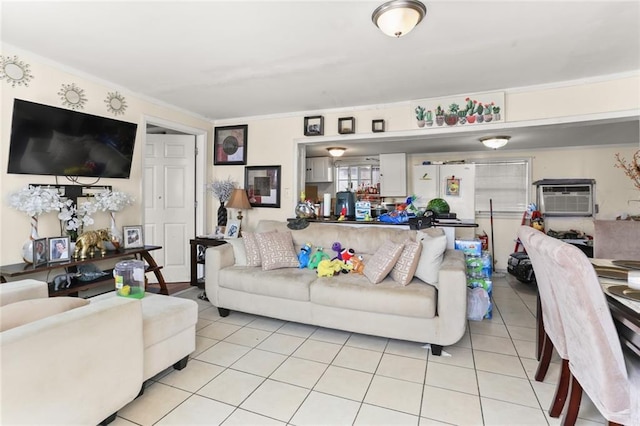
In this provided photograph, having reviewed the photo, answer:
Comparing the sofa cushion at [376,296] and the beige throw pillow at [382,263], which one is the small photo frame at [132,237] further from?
the beige throw pillow at [382,263]

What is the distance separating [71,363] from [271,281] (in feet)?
5.45

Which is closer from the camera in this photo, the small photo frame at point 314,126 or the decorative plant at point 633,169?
the decorative plant at point 633,169

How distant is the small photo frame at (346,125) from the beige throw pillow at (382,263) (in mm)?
1689

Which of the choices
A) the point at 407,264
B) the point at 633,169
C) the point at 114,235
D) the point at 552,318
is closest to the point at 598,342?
the point at 552,318

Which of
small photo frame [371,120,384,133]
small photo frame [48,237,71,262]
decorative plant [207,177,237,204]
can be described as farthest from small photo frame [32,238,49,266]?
small photo frame [371,120,384,133]

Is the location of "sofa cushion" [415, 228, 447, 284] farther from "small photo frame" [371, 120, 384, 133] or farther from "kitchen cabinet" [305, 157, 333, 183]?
"kitchen cabinet" [305, 157, 333, 183]

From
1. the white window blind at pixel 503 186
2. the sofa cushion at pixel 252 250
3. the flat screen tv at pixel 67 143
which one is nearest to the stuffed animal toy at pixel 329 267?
the sofa cushion at pixel 252 250

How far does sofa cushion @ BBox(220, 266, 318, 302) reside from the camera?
2801 millimetres

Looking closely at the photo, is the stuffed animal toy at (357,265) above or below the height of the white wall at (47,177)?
below

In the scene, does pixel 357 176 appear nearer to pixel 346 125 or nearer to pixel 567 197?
pixel 346 125

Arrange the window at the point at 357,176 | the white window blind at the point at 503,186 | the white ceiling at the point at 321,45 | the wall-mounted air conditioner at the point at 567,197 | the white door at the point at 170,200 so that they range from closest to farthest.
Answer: the white ceiling at the point at 321,45
the white door at the point at 170,200
the wall-mounted air conditioner at the point at 567,197
the white window blind at the point at 503,186
the window at the point at 357,176

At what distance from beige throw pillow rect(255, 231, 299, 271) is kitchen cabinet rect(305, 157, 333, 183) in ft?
11.1

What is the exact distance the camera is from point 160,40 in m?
2.32

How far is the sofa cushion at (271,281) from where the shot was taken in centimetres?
280
